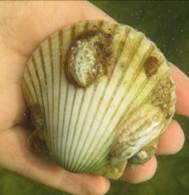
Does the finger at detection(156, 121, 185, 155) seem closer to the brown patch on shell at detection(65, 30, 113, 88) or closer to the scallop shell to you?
the scallop shell

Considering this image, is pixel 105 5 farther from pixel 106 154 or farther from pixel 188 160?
pixel 106 154

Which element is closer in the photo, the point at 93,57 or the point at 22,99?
the point at 93,57

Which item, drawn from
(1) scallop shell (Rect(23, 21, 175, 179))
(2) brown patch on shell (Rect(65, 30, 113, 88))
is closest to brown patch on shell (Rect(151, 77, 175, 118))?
(1) scallop shell (Rect(23, 21, 175, 179))

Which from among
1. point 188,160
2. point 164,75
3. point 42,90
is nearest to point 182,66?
point 188,160

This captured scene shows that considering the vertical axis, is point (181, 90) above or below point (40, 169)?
above

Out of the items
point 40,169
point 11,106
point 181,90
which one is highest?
point 181,90

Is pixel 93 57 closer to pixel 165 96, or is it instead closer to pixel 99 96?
pixel 99 96

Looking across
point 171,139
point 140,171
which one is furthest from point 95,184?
point 171,139
